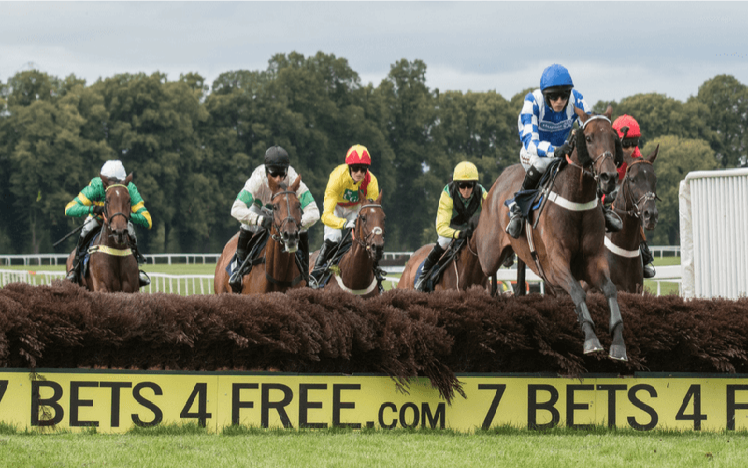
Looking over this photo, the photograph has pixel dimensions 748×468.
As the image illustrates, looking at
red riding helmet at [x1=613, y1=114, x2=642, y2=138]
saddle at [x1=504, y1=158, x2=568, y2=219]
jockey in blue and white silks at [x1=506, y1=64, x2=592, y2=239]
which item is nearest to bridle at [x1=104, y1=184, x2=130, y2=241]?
jockey in blue and white silks at [x1=506, y1=64, x2=592, y2=239]

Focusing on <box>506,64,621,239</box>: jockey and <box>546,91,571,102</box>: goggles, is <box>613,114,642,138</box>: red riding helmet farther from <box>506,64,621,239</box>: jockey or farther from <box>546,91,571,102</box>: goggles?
<box>546,91,571,102</box>: goggles

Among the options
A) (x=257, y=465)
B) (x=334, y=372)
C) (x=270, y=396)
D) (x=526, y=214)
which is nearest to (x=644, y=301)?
(x=526, y=214)

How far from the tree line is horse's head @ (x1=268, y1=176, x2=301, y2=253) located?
37.2m

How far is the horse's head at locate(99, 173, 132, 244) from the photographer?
27.3 feet

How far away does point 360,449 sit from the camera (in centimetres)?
473

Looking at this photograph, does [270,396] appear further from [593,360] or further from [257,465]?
[593,360]

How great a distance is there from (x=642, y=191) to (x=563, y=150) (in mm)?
1915

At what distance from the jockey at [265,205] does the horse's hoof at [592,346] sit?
114 inches

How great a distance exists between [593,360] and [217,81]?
51.1 meters

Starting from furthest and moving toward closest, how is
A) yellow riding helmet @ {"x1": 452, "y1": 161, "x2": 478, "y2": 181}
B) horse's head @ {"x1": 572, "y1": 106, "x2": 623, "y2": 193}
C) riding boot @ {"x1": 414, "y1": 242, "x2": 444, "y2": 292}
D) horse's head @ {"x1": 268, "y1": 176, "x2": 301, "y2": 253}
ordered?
riding boot @ {"x1": 414, "y1": 242, "x2": 444, "y2": 292}, yellow riding helmet @ {"x1": 452, "y1": 161, "x2": 478, "y2": 181}, horse's head @ {"x1": 268, "y1": 176, "x2": 301, "y2": 253}, horse's head @ {"x1": 572, "y1": 106, "x2": 623, "y2": 193}

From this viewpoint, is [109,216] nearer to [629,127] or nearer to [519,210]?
[519,210]

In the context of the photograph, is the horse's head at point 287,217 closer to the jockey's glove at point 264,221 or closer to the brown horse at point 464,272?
the jockey's glove at point 264,221

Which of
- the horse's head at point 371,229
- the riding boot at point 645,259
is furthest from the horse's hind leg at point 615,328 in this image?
the riding boot at point 645,259

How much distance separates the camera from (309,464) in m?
4.36
